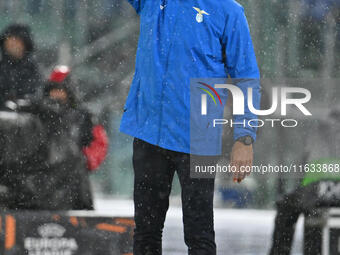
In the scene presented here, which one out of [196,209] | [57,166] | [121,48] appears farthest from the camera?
[121,48]

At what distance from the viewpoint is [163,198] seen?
191 cm

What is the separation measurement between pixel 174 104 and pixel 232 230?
1.57 meters

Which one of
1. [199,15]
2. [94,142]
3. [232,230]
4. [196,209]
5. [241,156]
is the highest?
[199,15]

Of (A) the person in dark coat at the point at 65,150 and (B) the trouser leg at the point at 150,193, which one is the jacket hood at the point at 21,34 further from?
(B) the trouser leg at the point at 150,193

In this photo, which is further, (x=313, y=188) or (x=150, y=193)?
(x=313, y=188)

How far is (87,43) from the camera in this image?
3.23m

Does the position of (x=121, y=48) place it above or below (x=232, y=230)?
above

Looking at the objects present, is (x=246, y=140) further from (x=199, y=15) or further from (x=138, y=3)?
(x=138, y=3)

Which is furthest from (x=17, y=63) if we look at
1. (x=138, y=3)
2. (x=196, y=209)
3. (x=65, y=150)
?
(x=196, y=209)

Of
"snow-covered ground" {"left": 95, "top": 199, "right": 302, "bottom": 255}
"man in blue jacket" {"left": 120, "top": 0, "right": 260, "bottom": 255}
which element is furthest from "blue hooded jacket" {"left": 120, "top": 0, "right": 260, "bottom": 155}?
"snow-covered ground" {"left": 95, "top": 199, "right": 302, "bottom": 255}

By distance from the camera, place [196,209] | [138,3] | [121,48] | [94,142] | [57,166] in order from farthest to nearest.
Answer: [121,48], [94,142], [57,166], [138,3], [196,209]

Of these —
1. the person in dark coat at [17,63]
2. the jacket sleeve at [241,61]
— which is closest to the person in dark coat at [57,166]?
the person in dark coat at [17,63]

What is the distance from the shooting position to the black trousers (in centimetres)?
186

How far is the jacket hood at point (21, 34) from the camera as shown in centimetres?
313
